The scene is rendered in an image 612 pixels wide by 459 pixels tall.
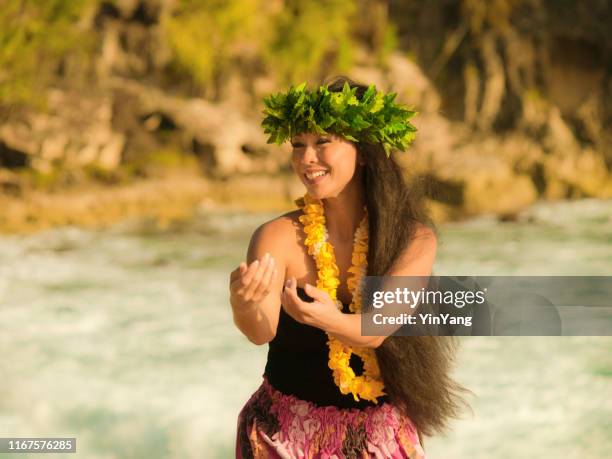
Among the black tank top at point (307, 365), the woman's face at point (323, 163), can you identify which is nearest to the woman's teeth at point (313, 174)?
the woman's face at point (323, 163)

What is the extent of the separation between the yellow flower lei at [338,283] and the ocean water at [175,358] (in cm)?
201

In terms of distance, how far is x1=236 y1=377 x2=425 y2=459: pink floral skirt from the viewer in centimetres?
185

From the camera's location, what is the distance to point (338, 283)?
1.90 m

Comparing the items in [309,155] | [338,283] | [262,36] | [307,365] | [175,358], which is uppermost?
→ [262,36]

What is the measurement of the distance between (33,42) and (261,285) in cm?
1046

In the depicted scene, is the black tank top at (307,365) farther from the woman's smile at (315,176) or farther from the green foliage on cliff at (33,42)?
the green foliage on cliff at (33,42)

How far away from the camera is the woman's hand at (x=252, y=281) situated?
1646mm

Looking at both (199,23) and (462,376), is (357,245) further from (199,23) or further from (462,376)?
(199,23)

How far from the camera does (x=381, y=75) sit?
547 inches

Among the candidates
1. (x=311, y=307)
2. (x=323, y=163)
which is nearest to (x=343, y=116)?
(x=323, y=163)

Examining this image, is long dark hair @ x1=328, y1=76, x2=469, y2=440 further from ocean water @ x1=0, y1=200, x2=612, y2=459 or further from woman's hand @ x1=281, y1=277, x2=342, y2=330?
ocean water @ x1=0, y1=200, x2=612, y2=459

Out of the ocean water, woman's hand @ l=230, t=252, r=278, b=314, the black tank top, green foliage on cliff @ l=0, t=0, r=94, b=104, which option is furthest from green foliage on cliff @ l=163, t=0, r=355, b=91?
woman's hand @ l=230, t=252, r=278, b=314

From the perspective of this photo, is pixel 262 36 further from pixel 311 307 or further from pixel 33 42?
pixel 311 307

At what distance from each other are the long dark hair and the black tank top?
7 cm
